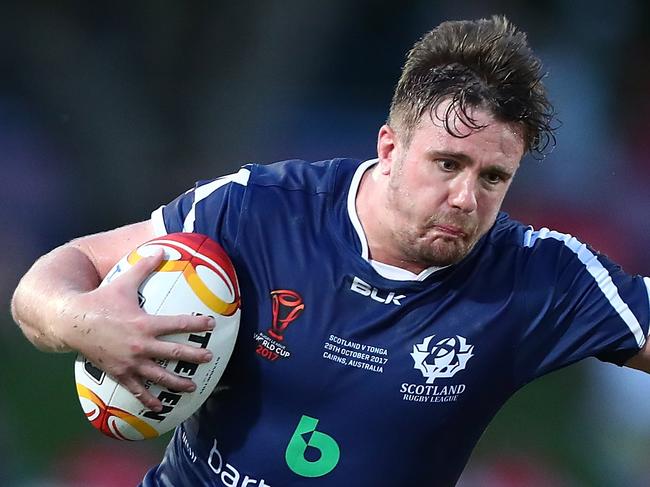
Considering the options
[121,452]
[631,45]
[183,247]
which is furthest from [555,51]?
[183,247]

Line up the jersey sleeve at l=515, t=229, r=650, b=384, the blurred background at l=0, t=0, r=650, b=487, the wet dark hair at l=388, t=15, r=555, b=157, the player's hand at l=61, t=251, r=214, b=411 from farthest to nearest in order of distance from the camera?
the blurred background at l=0, t=0, r=650, b=487
the jersey sleeve at l=515, t=229, r=650, b=384
the wet dark hair at l=388, t=15, r=555, b=157
the player's hand at l=61, t=251, r=214, b=411

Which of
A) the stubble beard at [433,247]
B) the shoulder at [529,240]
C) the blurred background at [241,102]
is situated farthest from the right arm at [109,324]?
the blurred background at [241,102]

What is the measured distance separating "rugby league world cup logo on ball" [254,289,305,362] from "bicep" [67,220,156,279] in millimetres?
409

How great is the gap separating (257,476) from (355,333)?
0.48 m

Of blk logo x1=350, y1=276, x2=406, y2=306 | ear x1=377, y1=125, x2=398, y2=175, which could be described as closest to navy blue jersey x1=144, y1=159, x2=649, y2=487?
blk logo x1=350, y1=276, x2=406, y2=306

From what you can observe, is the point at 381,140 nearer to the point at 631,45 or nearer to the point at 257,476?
the point at 257,476

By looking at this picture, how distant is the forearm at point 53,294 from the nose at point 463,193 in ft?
3.23

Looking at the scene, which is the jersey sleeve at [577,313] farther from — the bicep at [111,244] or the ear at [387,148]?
the bicep at [111,244]

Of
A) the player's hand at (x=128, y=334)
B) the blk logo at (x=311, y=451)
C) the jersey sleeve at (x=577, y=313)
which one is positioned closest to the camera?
the player's hand at (x=128, y=334)

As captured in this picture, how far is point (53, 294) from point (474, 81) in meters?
1.23

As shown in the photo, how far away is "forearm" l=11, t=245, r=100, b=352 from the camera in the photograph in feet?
8.93

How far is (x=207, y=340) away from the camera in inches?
109

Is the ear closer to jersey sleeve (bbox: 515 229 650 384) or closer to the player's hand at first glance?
jersey sleeve (bbox: 515 229 650 384)

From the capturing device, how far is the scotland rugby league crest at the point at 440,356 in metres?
2.97
